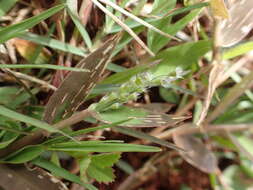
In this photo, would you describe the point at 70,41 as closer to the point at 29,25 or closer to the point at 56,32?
the point at 56,32


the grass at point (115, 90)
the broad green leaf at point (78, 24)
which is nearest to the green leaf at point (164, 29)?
the grass at point (115, 90)

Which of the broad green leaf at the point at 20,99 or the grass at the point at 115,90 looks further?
the broad green leaf at the point at 20,99

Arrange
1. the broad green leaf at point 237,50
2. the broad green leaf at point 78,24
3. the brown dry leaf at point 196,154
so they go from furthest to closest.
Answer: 1. the brown dry leaf at point 196,154
2. the broad green leaf at point 237,50
3. the broad green leaf at point 78,24

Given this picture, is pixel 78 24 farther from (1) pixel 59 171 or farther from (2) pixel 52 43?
(1) pixel 59 171

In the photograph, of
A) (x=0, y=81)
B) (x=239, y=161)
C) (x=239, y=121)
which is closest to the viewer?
(x=0, y=81)

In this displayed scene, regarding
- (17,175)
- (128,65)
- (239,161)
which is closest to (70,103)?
(17,175)

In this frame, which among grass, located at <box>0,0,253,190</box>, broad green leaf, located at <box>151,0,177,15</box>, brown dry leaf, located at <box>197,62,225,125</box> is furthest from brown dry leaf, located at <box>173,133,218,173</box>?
broad green leaf, located at <box>151,0,177,15</box>

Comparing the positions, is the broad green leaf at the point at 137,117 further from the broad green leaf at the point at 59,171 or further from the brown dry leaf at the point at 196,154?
the brown dry leaf at the point at 196,154
